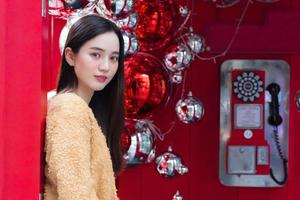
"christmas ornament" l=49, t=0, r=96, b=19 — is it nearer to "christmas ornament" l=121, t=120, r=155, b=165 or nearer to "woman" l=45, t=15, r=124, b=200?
"woman" l=45, t=15, r=124, b=200

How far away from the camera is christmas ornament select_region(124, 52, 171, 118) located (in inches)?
153

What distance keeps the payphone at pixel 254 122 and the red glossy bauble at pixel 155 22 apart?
0.75 metres

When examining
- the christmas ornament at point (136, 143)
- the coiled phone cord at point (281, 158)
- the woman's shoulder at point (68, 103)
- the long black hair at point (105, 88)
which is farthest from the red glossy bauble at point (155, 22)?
the woman's shoulder at point (68, 103)

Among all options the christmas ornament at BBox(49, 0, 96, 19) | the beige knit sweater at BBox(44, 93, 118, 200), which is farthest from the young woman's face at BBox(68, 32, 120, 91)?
the christmas ornament at BBox(49, 0, 96, 19)

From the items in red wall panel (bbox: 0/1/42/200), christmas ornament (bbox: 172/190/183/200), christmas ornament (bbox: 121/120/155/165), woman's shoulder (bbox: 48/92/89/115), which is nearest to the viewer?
red wall panel (bbox: 0/1/42/200)

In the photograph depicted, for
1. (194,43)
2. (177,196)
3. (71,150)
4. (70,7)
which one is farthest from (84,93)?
(177,196)

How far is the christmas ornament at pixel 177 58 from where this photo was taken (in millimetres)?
3936

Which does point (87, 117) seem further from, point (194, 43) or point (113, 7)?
point (194, 43)

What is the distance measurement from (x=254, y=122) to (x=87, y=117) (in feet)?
8.08

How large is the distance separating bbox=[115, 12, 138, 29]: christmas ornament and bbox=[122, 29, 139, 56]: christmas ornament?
0.03m

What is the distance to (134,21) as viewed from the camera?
11.6 feet

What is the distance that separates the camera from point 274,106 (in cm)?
466

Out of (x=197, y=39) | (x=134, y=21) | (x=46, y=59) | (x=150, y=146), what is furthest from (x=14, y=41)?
(x=197, y=39)

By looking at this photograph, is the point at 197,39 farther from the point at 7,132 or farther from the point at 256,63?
the point at 7,132
